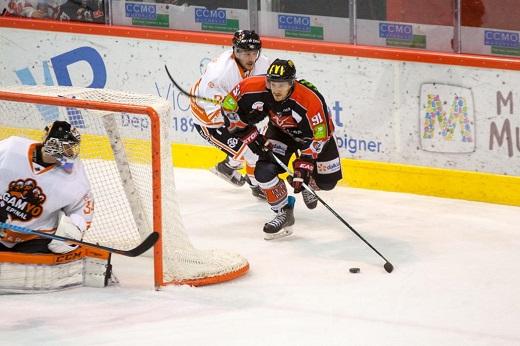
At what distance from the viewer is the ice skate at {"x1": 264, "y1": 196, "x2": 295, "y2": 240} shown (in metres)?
6.71

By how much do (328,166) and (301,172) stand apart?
0.41 m

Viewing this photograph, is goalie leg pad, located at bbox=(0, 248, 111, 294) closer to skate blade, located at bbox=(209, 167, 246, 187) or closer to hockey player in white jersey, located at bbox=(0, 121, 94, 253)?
hockey player in white jersey, located at bbox=(0, 121, 94, 253)

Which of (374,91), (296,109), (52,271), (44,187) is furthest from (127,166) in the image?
(374,91)

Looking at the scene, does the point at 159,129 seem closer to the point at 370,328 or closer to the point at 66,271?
the point at 66,271

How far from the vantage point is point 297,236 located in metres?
6.83

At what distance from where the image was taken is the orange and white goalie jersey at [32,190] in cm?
569

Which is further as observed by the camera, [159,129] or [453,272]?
[453,272]

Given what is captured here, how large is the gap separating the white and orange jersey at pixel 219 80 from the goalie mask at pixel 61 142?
65.9 inches

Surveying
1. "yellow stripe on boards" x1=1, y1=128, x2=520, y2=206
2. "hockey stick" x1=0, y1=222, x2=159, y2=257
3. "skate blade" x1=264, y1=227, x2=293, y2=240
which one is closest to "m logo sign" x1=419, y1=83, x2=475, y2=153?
"yellow stripe on boards" x1=1, y1=128, x2=520, y2=206

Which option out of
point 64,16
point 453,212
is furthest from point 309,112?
point 64,16

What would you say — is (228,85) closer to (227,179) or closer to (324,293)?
(227,179)

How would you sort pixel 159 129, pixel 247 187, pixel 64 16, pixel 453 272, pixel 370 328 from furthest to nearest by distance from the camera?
1. pixel 64 16
2. pixel 247 187
3. pixel 453 272
4. pixel 159 129
5. pixel 370 328

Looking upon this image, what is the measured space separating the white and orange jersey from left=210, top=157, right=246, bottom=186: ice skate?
0.40 metres

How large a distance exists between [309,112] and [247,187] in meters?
1.49
